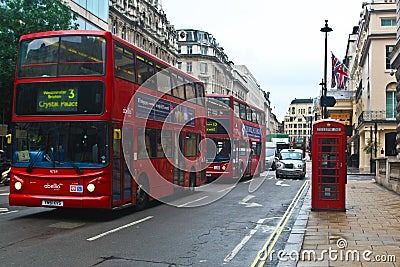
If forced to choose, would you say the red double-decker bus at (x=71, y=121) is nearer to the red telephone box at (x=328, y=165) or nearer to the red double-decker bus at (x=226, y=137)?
the red telephone box at (x=328, y=165)

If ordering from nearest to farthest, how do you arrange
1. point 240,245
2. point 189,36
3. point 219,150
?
point 240,245
point 219,150
point 189,36

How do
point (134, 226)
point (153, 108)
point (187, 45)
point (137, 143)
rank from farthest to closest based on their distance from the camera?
point (187, 45) → point (153, 108) → point (137, 143) → point (134, 226)

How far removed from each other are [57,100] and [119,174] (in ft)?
7.52

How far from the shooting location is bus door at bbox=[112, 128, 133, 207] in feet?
37.4

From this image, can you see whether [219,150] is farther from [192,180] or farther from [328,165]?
[328,165]

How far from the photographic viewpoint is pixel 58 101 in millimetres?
11094

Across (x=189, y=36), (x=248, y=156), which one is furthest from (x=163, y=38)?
(x=248, y=156)

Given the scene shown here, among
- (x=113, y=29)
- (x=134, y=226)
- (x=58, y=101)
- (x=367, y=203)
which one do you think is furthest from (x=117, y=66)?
(x=113, y=29)

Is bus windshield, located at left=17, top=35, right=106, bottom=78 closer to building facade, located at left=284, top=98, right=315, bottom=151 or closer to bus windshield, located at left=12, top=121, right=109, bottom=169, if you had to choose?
bus windshield, located at left=12, top=121, right=109, bottom=169

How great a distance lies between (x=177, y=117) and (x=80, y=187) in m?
5.63

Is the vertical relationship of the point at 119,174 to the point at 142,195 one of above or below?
above

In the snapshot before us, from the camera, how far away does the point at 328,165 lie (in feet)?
44.8

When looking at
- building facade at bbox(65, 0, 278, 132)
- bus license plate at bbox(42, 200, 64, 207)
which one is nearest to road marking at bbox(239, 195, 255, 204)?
bus license plate at bbox(42, 200, 64, 207)

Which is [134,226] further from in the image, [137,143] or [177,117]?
[177,117]
